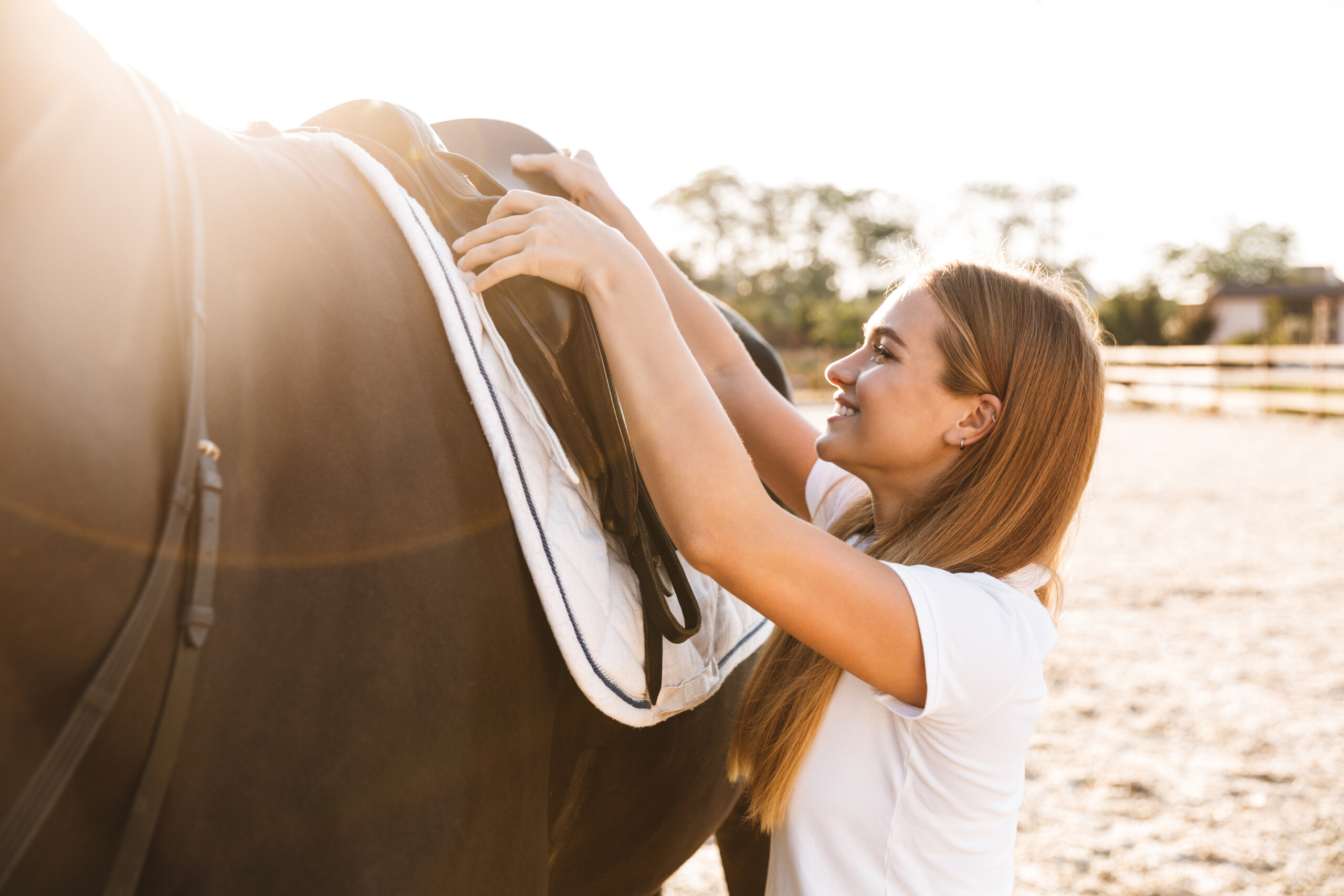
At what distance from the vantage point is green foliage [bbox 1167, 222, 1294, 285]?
5966 centimetres

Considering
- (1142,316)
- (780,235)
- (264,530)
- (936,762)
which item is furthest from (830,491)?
(780,235)

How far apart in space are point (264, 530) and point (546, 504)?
0.33m

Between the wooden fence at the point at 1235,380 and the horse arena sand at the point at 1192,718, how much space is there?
783cm

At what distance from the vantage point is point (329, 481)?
798mm

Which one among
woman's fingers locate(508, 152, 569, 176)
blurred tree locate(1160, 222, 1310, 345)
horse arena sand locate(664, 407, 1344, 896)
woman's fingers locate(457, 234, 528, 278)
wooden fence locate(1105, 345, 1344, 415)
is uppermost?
woman's fingers locate(508, 152, 569, 176)

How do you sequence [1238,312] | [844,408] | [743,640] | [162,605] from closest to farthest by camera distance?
1. [162,605]
2. [844,408]
3. [743,640]
4. [1238,312]

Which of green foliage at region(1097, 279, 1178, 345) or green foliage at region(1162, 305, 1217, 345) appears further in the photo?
green foliage at region(1097, 279, 1178, 345)

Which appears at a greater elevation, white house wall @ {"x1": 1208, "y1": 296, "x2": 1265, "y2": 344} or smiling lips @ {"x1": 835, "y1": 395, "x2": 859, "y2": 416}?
smiling lips @ {"x1": 835, "y1": 395, "x2": 859, "y2": 416}

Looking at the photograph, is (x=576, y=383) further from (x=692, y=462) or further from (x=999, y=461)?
(x=999, y=461)

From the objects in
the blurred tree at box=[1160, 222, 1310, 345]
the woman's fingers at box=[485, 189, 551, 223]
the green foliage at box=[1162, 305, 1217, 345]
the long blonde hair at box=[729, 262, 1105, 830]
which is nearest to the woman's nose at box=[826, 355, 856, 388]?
the long blonde hair at box=[729, 262, 1105, 830]

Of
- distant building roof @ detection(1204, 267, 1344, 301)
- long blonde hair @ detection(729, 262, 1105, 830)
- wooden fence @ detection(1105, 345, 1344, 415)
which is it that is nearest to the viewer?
long blonde hair @ detection(729, 262, 1105, 830)

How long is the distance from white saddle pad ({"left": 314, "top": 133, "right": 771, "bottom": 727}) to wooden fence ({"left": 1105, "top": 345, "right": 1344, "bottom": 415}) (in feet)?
46.4

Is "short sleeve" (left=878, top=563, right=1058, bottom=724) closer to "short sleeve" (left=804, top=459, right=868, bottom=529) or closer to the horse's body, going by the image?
the horse's body

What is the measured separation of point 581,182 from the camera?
159 cm
